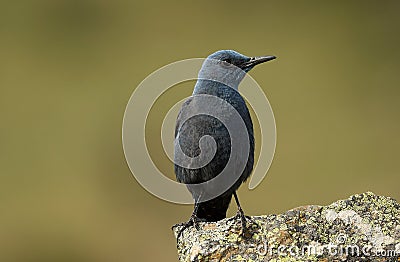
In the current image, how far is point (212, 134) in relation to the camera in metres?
4.83

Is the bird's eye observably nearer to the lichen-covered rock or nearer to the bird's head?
the bird's head

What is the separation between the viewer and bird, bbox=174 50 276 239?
4.84 meters

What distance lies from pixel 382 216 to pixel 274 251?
2.60ft

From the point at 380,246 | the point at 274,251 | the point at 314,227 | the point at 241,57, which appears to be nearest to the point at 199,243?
the point at 274,251

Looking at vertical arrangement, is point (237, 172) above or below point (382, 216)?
above

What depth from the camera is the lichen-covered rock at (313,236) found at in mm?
3863

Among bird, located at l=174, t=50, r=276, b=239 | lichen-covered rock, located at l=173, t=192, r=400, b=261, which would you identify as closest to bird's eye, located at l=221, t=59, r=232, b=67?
bird, located at l=174, t=50, r=276, b=239

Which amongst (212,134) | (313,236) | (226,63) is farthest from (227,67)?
(313,236)

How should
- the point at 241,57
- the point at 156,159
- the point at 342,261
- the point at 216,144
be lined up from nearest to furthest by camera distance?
the point at 342,261
the point at 216,144
the point at 241,57
the point at 156,159

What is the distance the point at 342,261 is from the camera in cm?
380

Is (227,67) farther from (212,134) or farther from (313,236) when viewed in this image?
(313,236)

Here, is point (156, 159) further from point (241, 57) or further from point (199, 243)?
point (199, 243)

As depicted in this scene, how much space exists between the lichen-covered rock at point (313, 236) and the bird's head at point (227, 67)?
1372mm

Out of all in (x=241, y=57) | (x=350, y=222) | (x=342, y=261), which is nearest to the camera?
(x=342, y=261)
